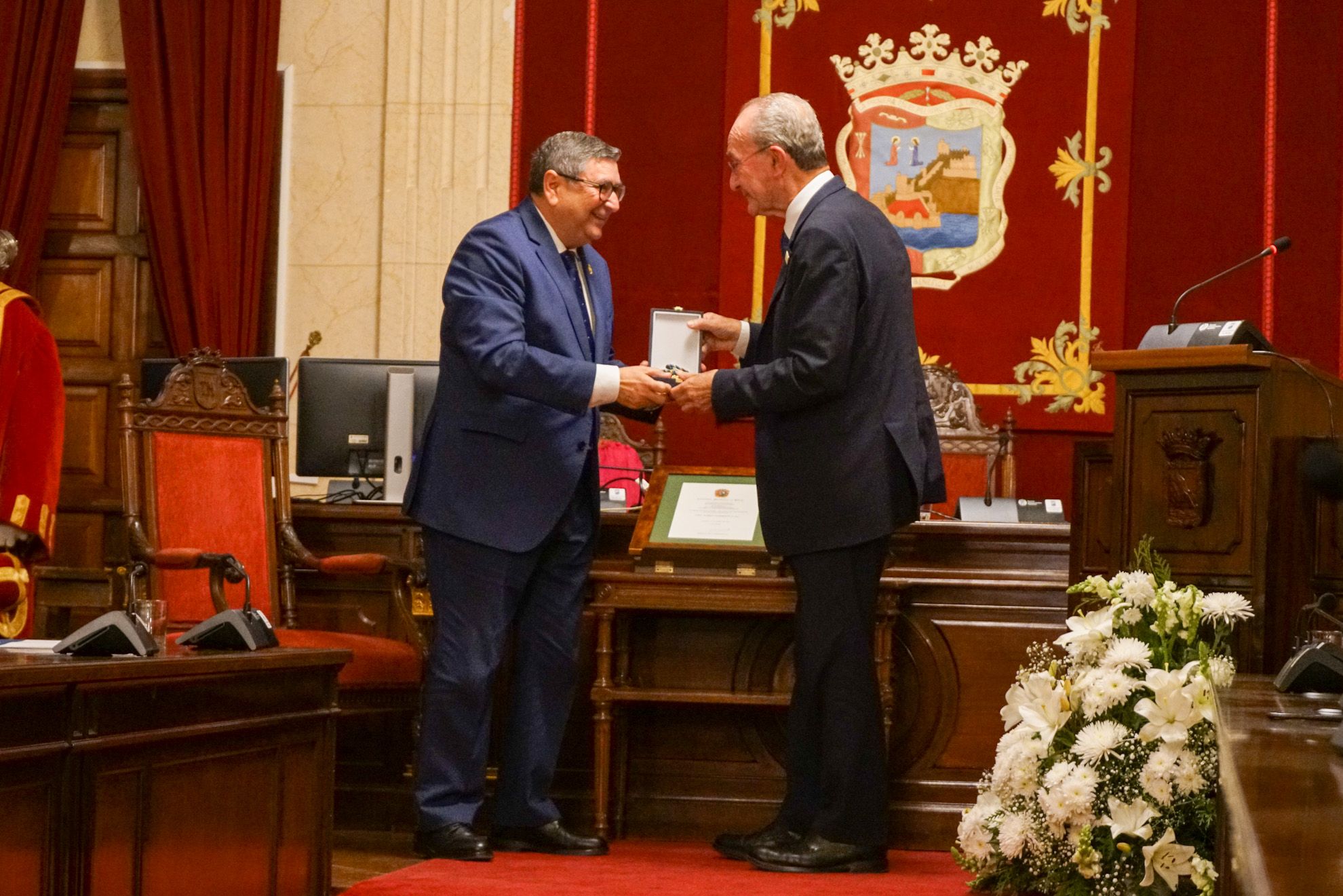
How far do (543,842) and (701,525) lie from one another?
886mm

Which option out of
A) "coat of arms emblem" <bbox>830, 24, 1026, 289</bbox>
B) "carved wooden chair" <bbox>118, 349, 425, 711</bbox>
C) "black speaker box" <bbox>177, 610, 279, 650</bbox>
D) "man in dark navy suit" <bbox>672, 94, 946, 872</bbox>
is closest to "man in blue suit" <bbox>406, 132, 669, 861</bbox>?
"man in dark navy suit" <bbox>672, 94, 946, 872</bbox>

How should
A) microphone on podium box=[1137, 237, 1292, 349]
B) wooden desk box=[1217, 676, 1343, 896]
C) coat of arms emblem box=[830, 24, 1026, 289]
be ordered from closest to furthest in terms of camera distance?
wooden desk box=[1217, 676, 1343, 896]
microphone on podium box=[1137, 237, 1292, 349]
coat of arms emblem box=[830, 24, 1026, 289]

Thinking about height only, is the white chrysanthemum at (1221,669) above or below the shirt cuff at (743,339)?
below

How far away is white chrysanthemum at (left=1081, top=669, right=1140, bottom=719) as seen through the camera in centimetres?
264

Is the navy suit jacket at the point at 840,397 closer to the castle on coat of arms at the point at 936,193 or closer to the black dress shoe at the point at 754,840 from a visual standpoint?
the black dress shoe at the point at 754,840

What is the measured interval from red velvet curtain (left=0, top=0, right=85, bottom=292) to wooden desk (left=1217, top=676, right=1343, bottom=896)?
574 centimetres

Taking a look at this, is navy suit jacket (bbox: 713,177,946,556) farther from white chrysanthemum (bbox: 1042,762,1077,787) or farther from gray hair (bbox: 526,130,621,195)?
white chrysanthemum (bbox: 1042,762,1077,787)

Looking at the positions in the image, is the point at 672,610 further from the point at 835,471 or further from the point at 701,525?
the point at 835,471

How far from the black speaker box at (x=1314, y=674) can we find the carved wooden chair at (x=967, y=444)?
3.34 meters

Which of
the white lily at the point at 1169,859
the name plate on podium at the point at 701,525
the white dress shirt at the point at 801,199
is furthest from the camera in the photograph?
the name plate on podium at the point at 701,525

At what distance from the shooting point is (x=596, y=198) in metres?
3.65

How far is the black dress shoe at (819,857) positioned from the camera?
3.35 m

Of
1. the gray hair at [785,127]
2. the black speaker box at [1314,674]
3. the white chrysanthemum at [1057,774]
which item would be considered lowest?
the white chrysanthemum at [1057,774]

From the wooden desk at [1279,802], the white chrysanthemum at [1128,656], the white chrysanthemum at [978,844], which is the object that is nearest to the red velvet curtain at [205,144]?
the white chrysanthemum at [978,844]
